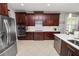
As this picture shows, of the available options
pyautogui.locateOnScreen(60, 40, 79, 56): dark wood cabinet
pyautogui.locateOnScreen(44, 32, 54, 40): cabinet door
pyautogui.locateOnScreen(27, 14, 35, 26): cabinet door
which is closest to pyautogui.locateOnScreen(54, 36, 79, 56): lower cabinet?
pyautogui.locateOnScreen(60, 40, 79, 56): dark wood cabinet

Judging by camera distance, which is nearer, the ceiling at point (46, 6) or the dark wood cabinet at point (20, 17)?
the ceiling at point (46, 6)

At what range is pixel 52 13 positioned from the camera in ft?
22.4

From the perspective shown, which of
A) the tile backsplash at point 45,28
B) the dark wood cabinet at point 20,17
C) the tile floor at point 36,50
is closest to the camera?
the tile floor at point 36,50

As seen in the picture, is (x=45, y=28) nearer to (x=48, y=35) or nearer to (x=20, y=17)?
(x=48, y=35)

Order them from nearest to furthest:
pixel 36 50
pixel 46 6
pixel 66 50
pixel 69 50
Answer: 1. pixel 69 50
2. pixel 66 50
3. pixel 36 50
4. pixel 46 6

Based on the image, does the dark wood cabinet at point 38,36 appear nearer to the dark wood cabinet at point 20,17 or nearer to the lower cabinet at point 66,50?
the dark wood cabinet at point 20,17

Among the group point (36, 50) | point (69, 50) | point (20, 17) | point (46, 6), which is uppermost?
point (46, 6)

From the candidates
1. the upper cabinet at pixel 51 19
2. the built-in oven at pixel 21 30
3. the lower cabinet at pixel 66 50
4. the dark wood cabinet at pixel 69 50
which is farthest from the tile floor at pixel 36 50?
the upper cabinet at pixel 51 19

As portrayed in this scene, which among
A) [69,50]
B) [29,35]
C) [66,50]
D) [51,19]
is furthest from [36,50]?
[51,19]

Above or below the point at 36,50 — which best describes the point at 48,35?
above

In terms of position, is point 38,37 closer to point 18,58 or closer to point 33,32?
point 33,32

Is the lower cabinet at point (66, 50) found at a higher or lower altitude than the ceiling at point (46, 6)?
lower

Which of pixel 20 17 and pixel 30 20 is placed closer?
pixel 20 17

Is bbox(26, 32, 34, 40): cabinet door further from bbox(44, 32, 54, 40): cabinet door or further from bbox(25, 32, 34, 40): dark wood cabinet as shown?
bbox(44, 32, 54, 40): cabinet door
